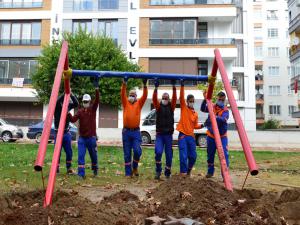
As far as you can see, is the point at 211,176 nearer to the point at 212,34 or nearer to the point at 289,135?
the point at 289,135

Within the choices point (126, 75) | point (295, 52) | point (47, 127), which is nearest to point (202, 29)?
point (295, 52)

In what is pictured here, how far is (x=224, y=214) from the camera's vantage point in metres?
4.28

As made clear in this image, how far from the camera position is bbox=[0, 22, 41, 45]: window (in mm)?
37438

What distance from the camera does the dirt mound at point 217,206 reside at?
13.9 ft

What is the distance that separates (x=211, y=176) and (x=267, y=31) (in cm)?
6674

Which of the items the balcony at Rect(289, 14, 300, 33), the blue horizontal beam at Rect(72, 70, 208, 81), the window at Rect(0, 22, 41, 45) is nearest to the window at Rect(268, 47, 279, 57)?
the balcony at Rect(289, 14, 300, 33)

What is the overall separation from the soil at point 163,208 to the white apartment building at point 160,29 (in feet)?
96.0

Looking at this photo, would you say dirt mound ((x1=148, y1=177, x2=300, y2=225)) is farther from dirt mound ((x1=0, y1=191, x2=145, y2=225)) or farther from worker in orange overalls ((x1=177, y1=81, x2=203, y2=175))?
worker in orange overalls ((x1=177, y1=81, x2=203, y2=175))

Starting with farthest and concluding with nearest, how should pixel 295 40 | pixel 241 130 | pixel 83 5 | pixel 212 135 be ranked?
pixel 295 40 < pixel 83 5 < pixel 212 135 < pixel 241 130

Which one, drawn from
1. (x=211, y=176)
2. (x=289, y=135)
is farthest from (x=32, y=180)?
(x=289, y=135)

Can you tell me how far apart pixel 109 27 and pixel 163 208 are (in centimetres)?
3391

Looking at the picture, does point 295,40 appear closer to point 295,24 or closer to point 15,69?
point 295,24

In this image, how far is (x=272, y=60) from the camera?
233 feet

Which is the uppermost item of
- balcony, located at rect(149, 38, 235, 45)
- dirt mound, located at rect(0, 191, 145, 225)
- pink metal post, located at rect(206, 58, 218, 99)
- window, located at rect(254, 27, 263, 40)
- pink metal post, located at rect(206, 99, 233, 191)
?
window, located at rect(254, 27, 263, 40)
